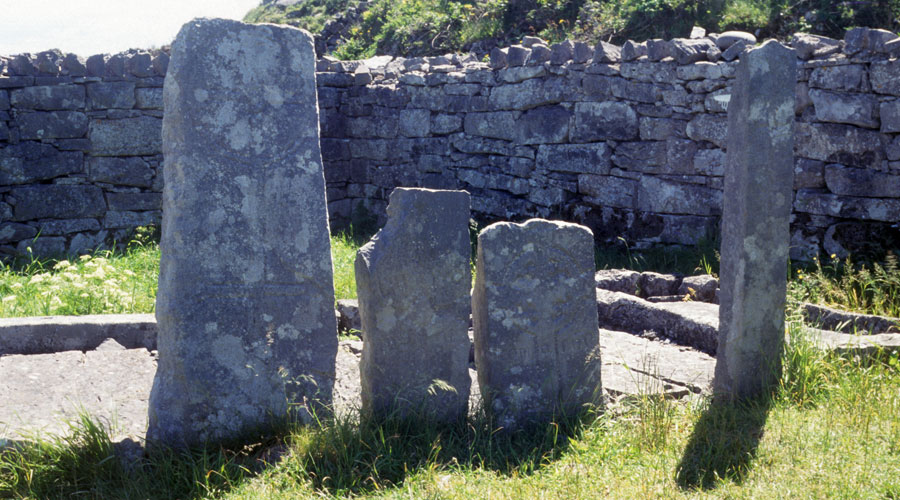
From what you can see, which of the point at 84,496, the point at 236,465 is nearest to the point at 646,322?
the point at 236,465

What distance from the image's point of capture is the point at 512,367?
3.46 m

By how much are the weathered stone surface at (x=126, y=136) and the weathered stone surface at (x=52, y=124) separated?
0.12m

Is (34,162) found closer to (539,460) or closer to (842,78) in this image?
(539,460)

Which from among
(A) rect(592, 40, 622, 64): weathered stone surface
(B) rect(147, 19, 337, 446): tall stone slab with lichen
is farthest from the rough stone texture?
(B) rect(147, 19, 337, 446): tall stone slab with lichen

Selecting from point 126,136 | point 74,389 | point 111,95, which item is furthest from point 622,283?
point 111,95

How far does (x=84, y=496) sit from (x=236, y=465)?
589 millimetres

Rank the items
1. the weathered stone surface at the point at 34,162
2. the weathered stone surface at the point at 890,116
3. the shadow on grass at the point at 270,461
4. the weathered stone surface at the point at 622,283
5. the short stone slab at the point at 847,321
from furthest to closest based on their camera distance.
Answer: the weathered stone surface at the point at 34,162 → the weathered stone surface at the point at 622,283 → the weathered stone surface at the point at 890,116 → the short stone slab at the point at 847,321 → the shadow on grass at the point at 270,461

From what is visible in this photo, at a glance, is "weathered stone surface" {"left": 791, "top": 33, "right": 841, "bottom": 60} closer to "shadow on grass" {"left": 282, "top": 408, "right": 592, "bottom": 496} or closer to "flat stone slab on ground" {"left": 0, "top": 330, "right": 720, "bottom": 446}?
"flat stone slab on ground" {"left": 0, "top": 330, "right": 720, "bottom": 446}

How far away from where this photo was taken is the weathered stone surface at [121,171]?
781 centimetres

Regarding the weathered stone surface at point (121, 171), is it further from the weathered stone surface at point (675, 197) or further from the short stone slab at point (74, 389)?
the weathered stone surface at point (675, 197)

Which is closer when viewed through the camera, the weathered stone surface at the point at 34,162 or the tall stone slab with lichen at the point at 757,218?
the tall stone slab with lichen at the point at 757,218

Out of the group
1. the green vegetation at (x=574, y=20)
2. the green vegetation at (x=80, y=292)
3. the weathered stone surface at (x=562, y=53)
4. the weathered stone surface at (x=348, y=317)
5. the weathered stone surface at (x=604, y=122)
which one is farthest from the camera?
the green vegetation at (x=574, y=20)

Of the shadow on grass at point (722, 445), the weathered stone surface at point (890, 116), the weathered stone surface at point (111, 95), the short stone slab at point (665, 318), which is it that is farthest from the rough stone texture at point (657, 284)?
the weathered stone surface at point (111, 95)

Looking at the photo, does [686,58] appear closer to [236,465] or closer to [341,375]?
[341,375]
